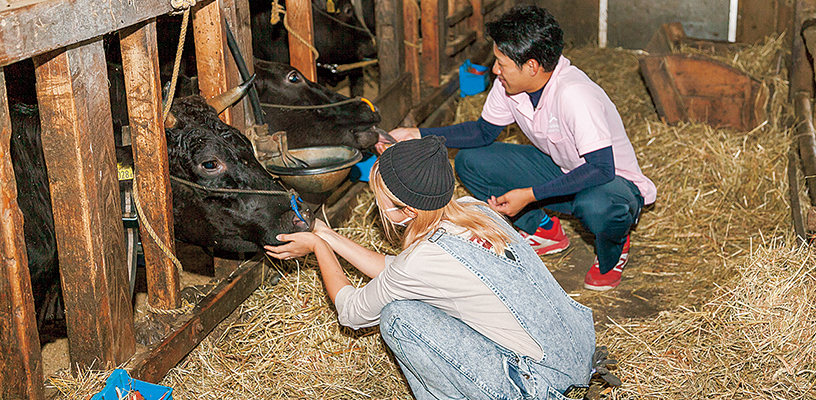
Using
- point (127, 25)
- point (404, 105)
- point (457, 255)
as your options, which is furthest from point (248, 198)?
point (404, 105)

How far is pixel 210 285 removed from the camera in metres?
3.71

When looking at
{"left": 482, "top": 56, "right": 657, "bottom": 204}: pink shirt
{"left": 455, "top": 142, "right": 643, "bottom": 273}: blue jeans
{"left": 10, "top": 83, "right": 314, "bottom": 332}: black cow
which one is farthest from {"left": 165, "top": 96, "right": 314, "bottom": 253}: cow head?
{"left": 455, "top": 142, "right": 643, "bottom": 273}: blue jeans

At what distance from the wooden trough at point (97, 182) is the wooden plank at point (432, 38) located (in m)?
3.13

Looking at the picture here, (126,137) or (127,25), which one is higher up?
(127,25)

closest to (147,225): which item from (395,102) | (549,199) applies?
(549,199)

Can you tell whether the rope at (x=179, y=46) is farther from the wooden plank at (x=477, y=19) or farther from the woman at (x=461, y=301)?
Answer: the wooden plank at (x=477, y=19)

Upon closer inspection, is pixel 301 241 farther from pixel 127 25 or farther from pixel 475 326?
pixel 127 25

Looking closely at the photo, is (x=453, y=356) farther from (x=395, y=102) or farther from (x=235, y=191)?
(x=395, y=102)

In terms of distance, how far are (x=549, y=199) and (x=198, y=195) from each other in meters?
2.12

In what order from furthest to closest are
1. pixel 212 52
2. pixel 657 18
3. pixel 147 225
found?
pixel 657 18 < pixel 212 52 < pixel 147 225

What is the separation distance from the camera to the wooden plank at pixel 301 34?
450 centimetres

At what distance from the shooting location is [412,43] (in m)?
6.30

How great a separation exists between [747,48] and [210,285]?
6.25m

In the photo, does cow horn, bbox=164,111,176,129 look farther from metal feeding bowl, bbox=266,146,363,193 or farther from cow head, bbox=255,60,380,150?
cow head, bbox=255,60,380,150
